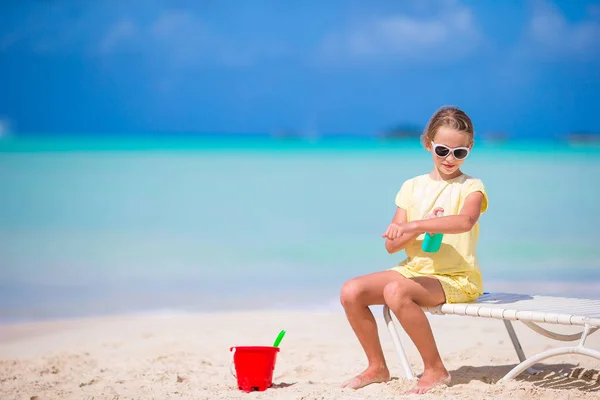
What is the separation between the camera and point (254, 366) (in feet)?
12.6

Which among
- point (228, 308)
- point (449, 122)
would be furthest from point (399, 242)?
point (228, 308)

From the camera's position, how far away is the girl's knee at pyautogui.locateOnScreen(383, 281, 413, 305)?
3.65m

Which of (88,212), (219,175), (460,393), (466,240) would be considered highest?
(219,175)

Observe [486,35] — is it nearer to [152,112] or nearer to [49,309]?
[152,112]

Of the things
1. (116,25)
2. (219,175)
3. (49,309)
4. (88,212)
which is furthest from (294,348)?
(116,25)

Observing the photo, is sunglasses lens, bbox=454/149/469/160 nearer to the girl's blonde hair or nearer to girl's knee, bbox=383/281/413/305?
the girl's blonde hair

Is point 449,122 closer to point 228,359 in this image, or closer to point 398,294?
point 398,294

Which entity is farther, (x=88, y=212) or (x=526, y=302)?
(x=88, y=212)

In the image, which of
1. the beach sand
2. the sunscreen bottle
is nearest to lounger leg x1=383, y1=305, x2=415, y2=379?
the beach sand

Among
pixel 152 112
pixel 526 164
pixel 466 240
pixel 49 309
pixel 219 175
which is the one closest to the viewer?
pixel 466 240

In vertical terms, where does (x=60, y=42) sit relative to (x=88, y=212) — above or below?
above

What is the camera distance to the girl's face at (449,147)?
3887mm

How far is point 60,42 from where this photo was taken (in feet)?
153

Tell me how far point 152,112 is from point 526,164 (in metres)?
30.9
